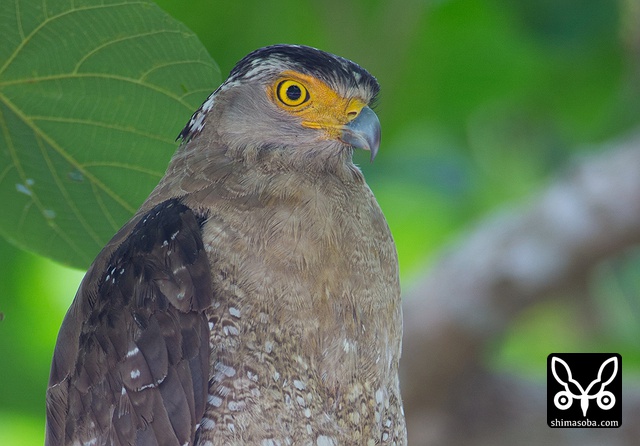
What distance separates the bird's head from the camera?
9.73ft

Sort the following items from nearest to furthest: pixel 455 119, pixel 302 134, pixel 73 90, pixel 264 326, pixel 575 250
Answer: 1. pixel 264 326
2. pixel 73 90
3. pixel 302 134
4. pixel 575 250
5. pixel 455 119

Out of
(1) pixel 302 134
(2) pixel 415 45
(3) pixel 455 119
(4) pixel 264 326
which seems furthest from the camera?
(3) pixel 455 119

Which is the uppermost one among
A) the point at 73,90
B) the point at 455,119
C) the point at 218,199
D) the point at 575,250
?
the point at 455,119

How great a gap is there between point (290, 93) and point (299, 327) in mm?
844

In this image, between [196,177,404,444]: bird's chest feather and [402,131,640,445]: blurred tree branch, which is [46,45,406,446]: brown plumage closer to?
[196,177,404,444]: bird's chest feather

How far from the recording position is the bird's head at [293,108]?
9.73ft

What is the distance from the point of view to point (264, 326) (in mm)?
2559

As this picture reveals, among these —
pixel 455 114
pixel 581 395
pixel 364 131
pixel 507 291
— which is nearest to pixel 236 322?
pixel 364 131

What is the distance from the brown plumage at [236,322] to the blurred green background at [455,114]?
2.21 meters

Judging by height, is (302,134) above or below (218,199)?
above

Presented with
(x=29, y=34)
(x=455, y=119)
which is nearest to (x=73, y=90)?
(x=29, y=34)

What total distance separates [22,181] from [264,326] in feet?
2.81

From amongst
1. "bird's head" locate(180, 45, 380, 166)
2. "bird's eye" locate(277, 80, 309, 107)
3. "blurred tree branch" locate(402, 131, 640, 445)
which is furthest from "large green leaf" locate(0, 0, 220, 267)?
"blurred tree branch" locate(402, 131, 640, 445)

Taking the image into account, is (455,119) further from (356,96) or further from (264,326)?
(264,326)
